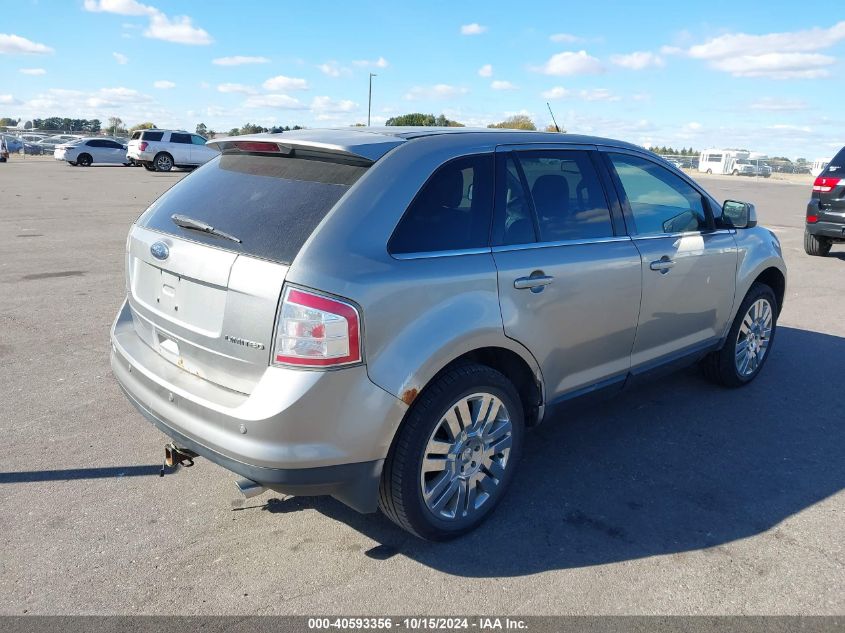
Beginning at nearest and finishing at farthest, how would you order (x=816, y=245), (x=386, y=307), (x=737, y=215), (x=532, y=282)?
(x=386, y=307)
(x=532, y=282)
(x=737, y=215)
(x=816, y=245)

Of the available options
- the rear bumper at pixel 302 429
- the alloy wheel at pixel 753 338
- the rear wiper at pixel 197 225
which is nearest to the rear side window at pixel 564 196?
the rear bumper at pixel 302 429

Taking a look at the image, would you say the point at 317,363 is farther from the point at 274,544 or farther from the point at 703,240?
the point at 703,240

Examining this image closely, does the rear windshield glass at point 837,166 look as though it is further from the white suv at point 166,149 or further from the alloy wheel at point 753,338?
the white suv at point 166,149

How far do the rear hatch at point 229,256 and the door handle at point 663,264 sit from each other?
2.00m

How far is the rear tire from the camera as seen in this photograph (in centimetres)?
1148

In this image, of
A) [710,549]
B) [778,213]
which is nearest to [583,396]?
[710,549]

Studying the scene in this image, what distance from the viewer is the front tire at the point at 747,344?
5.13 metres

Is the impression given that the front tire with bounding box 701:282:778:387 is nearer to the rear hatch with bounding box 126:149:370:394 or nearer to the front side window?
the front side window

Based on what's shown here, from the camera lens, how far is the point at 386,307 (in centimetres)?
280

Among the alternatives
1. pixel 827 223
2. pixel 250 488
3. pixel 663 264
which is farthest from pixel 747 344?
pixel 827 223

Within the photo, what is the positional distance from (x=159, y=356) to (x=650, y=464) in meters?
2.76

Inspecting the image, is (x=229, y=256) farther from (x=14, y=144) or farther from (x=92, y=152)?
(x=14, y=144)

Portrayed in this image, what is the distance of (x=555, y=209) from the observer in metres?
3.73

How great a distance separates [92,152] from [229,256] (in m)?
36.9
